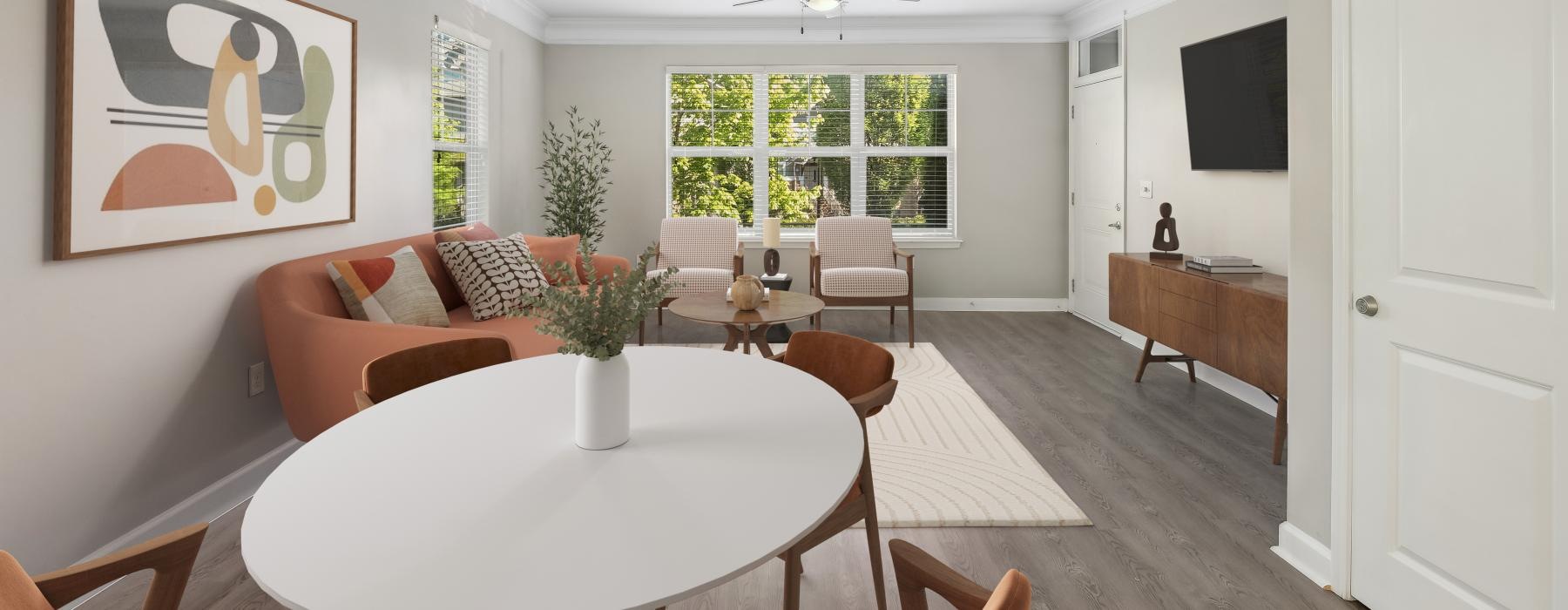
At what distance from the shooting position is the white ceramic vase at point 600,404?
4.12 ft

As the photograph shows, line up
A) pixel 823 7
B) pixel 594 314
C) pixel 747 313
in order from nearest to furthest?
pixel 594 314
pixel 747 313
pixel 823 7

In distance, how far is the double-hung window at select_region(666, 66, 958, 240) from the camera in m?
6.83

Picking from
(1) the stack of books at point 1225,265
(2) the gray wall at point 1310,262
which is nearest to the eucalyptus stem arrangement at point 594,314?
(2) the gray wall at point 1310,262

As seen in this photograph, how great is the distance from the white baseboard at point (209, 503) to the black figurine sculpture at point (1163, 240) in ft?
13.6

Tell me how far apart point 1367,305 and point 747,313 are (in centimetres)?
280

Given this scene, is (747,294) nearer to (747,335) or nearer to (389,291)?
(747,335)

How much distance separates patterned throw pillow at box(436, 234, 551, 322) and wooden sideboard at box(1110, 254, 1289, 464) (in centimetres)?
303

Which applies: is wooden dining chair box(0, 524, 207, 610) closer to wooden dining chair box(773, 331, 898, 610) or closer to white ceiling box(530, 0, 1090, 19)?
wooden dining chair box(773, 331, 898, 610)

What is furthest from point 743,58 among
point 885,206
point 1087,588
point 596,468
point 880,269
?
point 596,468

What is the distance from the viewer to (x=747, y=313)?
427cm

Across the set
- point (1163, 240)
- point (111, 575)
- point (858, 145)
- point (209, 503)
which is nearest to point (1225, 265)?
point (1163, 240)

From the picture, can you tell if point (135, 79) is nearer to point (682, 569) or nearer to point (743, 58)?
point (682, 569)

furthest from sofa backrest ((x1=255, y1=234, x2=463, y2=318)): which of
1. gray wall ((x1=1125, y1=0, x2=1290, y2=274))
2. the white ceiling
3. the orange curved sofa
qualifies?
gray wall ((x1=1125, y1=0, x2=1290, y2=274))

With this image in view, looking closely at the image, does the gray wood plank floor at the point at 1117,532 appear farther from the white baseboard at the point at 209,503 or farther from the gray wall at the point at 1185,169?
the gray wall at the point at 1185,169
